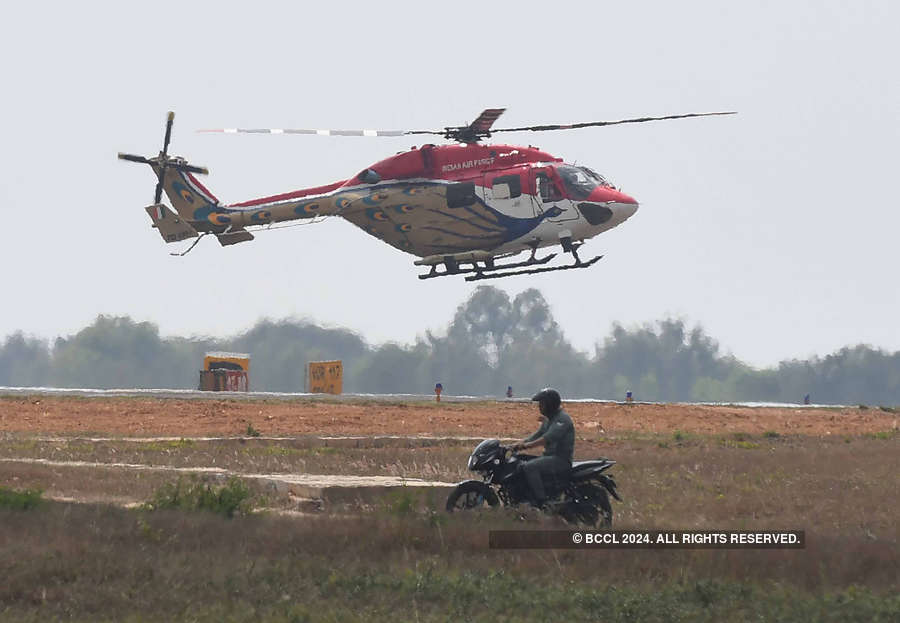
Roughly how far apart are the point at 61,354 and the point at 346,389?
26.8 m

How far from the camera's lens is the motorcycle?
1564 cm

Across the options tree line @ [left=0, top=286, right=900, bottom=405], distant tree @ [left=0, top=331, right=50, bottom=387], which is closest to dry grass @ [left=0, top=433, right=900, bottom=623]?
tree line @ [left=0, top=286, right=900, bottom=405]

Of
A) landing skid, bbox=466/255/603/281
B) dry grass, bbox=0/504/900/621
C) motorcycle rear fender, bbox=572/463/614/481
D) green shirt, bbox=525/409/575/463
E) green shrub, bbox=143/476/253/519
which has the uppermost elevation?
landing skid, bbox=466/255/603/281

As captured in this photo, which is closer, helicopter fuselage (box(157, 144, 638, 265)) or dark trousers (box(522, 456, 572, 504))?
dark trousers (box(522, 456, 572, 504))

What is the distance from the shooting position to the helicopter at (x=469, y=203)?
4366cm

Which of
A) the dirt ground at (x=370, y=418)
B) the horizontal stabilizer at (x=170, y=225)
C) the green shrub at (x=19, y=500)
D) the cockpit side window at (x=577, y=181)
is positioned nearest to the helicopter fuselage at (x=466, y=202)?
the cockpit side window at (x=577, y=181)

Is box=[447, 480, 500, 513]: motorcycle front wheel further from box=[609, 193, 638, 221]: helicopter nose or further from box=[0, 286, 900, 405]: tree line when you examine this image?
box=[0, 286, 900, 405]: tree line

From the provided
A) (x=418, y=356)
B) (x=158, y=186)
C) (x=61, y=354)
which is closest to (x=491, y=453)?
(x=158, y=186)

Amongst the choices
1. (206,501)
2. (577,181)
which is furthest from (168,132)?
(206,501)

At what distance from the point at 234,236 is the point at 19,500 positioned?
33.7 m

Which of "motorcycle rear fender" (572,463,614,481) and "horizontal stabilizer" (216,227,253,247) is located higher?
"horizontal stabilizer" (216,227,253,247)

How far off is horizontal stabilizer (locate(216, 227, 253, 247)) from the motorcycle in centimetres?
3332

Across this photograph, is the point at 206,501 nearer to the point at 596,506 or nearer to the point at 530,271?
the point at 596,506

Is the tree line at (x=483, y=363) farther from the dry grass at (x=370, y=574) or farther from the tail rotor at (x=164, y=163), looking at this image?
the dry grass at (x=370, y=574)
